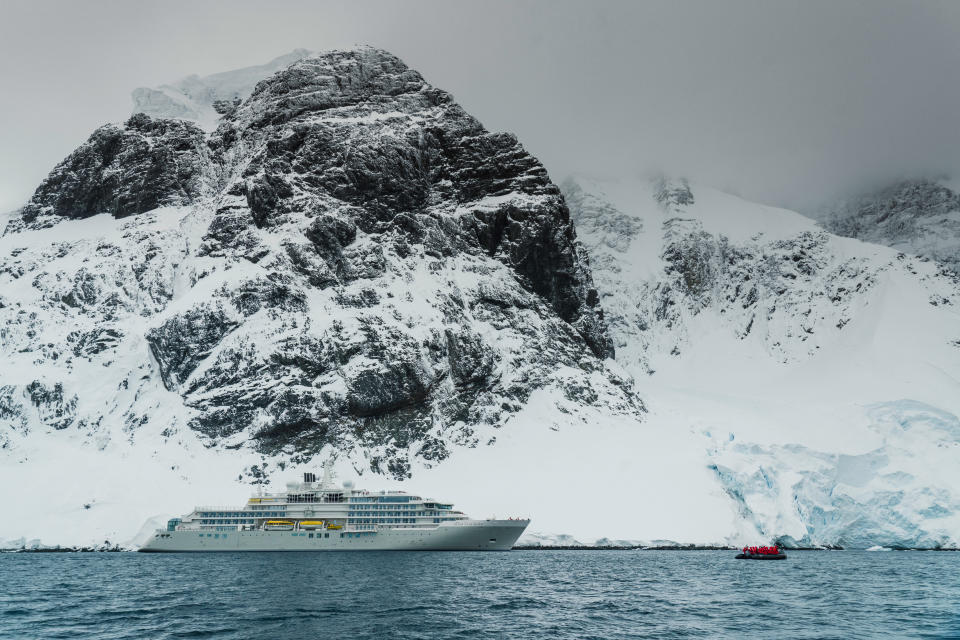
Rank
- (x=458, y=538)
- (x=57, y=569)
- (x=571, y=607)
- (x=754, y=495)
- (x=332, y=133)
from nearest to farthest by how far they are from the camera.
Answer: (x=571, y=607) → (x=57, y=569) → (x=458, y=538) → (x=754, y=495) → (x=332, y=133)

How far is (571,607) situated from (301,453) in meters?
88.1

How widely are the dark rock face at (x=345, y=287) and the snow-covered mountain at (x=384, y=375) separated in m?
0.50

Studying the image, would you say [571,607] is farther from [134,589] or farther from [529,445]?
[529,445]

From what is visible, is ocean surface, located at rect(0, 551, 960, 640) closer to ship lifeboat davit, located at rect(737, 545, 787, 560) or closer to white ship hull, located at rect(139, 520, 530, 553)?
ship lifeboat davit, located at rect(737, 545, 787, 560)

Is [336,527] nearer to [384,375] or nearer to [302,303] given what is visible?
[384,375]

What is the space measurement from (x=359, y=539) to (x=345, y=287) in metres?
58.4

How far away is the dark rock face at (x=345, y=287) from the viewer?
147375 millimetres

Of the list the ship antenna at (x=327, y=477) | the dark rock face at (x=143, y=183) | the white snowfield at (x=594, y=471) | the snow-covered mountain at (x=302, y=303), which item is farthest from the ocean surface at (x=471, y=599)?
the dark rock face at (x=143, y=183)

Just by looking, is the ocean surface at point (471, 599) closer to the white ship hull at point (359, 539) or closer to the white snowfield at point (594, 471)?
the white ship hull at point (359, 539)

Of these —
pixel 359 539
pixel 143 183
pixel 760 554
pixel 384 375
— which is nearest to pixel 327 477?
pixel 359 539

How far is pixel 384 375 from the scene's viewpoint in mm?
149375

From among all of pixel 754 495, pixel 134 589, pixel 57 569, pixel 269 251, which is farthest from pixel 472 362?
pixel 134 589

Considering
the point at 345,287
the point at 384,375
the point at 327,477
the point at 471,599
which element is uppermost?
the point at 345,287

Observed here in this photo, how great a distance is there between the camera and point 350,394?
147250 millimetres
